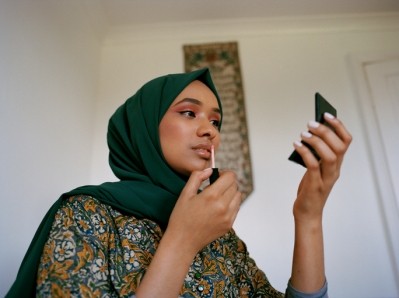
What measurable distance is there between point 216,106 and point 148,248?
0.42m

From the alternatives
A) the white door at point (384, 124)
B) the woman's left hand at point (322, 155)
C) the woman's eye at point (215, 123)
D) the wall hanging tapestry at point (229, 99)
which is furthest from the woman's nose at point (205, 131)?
the white door at point (384, 124)

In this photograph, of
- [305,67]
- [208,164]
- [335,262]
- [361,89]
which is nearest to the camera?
[208,164]

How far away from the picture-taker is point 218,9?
171cm

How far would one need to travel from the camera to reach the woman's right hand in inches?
17.7

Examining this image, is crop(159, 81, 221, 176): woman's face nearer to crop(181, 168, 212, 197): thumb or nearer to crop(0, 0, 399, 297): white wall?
crop(181, 168, 212, 197): thumb

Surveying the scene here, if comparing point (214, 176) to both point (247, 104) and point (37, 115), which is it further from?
point (247, 104)

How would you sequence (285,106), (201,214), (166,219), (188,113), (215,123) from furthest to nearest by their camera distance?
(285,106) → (215,123) → (188,113) → (166,219) → (201,214)

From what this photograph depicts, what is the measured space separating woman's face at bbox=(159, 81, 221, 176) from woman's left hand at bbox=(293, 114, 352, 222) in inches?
9.5

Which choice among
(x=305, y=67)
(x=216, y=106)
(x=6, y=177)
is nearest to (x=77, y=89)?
(x=6, y=177)

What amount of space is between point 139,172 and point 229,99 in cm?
105

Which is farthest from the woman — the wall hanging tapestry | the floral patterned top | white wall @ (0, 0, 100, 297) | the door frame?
the door frame

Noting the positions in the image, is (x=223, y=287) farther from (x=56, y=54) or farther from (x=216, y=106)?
(x=56, y=54)

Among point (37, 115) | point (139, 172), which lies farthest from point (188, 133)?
point (37, 115)

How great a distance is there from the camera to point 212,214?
47 cm
